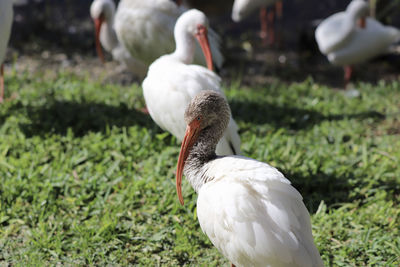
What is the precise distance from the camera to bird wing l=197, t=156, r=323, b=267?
6.81 feet

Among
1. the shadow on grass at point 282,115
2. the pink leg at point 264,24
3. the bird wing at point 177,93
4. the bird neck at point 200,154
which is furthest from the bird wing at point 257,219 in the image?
the pink leg at point 264,24

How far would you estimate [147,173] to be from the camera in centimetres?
357

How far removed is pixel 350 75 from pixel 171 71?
3.17 metres

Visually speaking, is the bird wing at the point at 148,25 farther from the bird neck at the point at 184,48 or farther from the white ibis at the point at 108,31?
the bird neck at the point at 184,48

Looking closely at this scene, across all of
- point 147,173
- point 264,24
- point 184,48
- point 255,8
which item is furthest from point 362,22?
point 147,173

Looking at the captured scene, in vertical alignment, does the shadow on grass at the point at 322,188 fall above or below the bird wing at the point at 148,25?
below

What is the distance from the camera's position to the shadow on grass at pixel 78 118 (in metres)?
4.16

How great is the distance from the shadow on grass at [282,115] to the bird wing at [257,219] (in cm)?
225

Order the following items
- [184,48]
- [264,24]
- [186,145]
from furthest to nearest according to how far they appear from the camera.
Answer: [264,24] → [184,48] → [186,145]

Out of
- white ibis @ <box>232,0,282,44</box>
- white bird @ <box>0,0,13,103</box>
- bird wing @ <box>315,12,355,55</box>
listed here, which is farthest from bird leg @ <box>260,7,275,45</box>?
white bird @ <box>0,0,13,103</box>

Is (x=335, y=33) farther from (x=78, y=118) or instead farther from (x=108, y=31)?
(x=78, y=118)

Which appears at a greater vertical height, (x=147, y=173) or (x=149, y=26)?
(x=149, y=26)

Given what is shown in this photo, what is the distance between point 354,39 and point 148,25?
2540mm

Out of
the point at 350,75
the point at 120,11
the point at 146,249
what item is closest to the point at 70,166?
the point at 146,249
